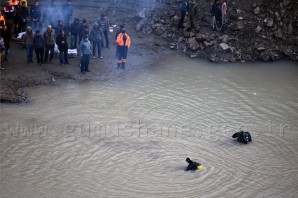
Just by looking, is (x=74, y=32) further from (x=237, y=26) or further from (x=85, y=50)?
(x=237, y=26)

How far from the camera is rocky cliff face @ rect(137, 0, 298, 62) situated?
20.8 m

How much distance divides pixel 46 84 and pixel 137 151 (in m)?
5.51

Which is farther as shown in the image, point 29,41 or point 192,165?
point 29,41

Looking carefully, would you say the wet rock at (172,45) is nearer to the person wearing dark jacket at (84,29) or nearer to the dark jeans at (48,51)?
the person wearing dark jacket at (84,29)

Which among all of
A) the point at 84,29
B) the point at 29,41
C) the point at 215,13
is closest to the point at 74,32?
the point at 84,29

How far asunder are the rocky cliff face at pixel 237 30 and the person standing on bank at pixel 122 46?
3.22 meters

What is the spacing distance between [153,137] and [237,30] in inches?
389

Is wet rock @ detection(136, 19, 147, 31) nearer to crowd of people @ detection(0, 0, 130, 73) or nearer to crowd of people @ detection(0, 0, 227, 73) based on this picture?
crowd of people @ detection(0, 0, 227, 73)

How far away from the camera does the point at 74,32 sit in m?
19.3

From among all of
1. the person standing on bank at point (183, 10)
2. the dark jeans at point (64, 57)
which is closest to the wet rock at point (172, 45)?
the person standing on bank at point (183, 10)

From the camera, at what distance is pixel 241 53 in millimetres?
20828

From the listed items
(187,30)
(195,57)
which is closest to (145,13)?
(187,30)

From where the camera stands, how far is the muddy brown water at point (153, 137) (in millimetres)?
11672

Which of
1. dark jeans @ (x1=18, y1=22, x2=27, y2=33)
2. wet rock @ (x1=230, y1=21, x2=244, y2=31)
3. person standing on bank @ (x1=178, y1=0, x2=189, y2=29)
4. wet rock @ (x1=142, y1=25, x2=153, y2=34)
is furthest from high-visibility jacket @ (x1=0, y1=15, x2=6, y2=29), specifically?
wet rock @ (x1=230, y1=21, x2=244, y2=31)
